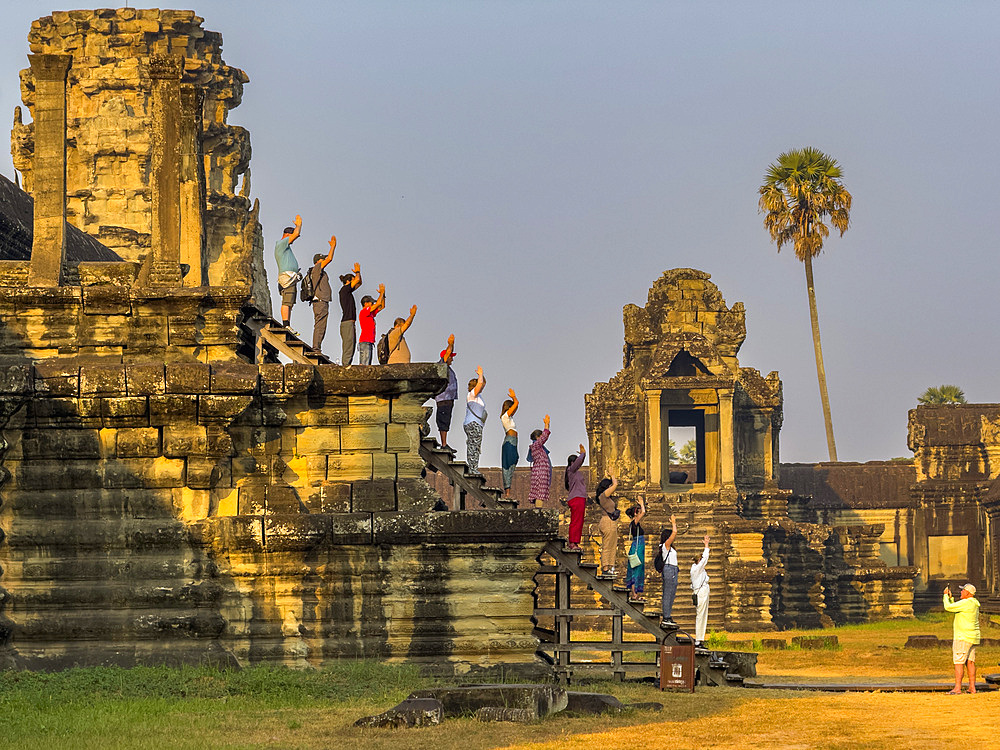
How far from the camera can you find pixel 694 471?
52.9m

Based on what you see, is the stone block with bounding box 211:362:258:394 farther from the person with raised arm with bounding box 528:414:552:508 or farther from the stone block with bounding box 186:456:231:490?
the person with raised arm with bounding box 528:414:552:508

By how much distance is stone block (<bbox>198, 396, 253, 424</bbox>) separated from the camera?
52.4ft

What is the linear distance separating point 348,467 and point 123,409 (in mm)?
2421

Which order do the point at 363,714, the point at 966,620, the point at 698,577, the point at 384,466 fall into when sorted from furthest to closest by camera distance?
the point at 698,577 < the point at 966,620 < the point at 384,466 < the point at 363,714

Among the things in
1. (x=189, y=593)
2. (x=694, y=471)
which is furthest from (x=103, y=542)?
(x=694, y=471)

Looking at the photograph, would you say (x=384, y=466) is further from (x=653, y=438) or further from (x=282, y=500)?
(x=653, y=438)

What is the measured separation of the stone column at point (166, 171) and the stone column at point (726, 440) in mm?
24218

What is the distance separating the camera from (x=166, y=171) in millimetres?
17547

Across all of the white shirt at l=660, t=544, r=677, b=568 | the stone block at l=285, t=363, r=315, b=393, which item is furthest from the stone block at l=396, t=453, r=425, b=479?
the white shirt at l=660, t=544, r=677, b=568

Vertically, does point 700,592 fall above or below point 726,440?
below

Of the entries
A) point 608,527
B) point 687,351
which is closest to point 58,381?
point 608,527

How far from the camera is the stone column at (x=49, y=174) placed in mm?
17250

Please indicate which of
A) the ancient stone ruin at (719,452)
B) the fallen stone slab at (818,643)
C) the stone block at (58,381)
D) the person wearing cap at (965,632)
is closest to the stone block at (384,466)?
the stone block at (58,381)

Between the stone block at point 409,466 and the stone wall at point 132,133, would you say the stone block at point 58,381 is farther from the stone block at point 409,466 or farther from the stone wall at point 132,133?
the stone wall at point 132,133
